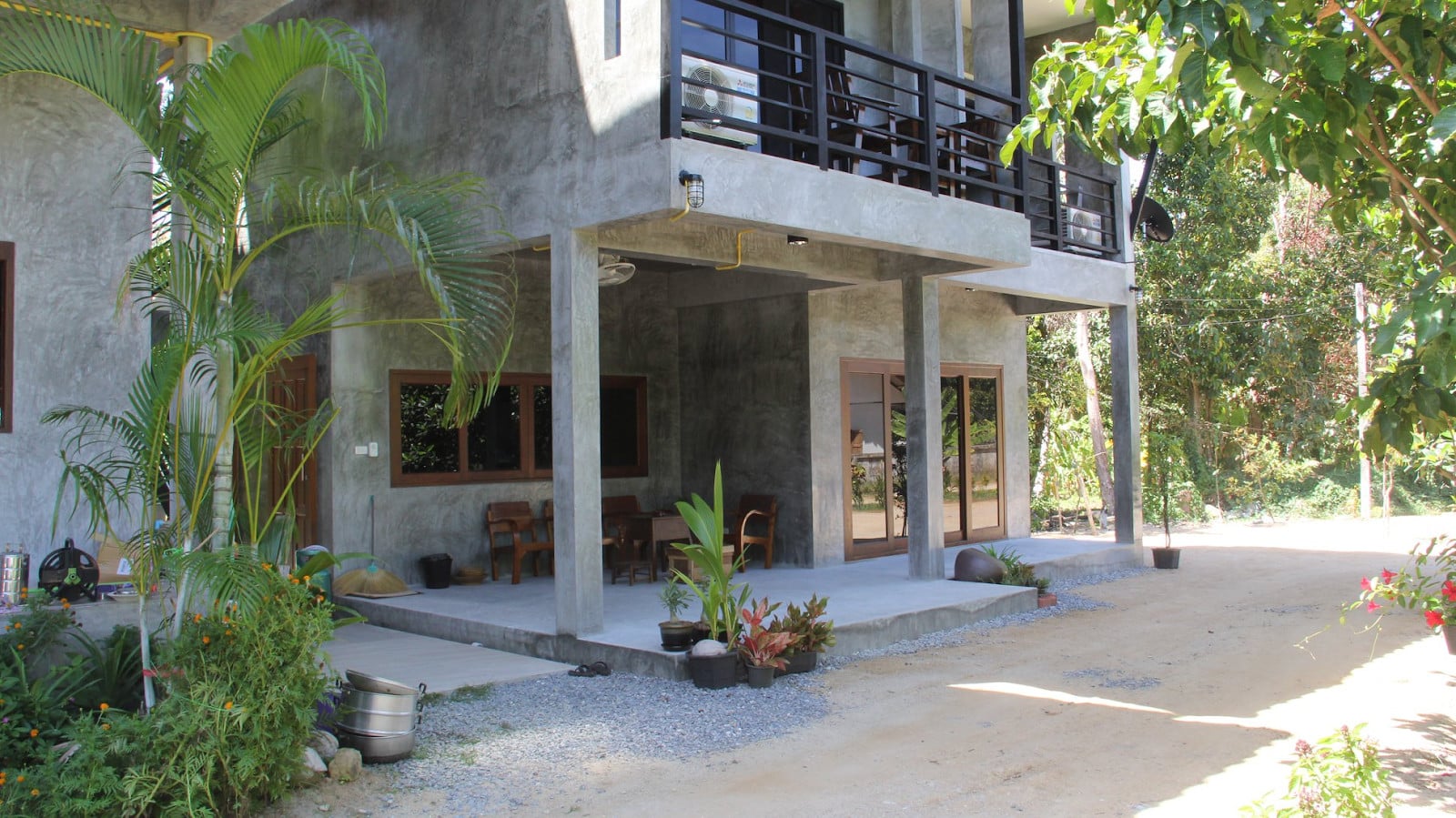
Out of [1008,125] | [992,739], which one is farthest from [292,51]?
[1008,125]

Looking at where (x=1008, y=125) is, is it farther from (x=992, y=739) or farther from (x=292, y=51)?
(x=292, y=51)

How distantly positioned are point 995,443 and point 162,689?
36.7ft

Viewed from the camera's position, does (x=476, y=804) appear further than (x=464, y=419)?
No

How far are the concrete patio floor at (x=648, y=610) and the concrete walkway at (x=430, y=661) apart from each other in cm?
16

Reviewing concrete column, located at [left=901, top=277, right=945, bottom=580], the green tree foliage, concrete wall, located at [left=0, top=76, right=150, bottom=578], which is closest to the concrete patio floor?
concrete column, located at [left=901, top=277, right=945, bottom=580]

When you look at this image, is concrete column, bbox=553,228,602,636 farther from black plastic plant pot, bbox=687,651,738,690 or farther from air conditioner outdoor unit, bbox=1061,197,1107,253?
air conditioner outdoor unit, bbox=1061,197,1107,253

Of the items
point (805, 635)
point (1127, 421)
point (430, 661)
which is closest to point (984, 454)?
point (1127, 421)

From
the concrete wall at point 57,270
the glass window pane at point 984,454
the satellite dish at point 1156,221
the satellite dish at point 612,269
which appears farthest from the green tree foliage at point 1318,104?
→ the satellite dish at point 1156,221

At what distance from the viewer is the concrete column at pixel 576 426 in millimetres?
7512

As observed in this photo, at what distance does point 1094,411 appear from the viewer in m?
19.1

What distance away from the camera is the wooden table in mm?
10305

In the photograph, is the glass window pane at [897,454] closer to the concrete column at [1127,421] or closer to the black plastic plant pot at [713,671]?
the concrete column at [1127,421]

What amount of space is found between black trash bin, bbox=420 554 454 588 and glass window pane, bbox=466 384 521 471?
1.11 m

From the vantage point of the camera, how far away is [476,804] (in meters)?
4.88
